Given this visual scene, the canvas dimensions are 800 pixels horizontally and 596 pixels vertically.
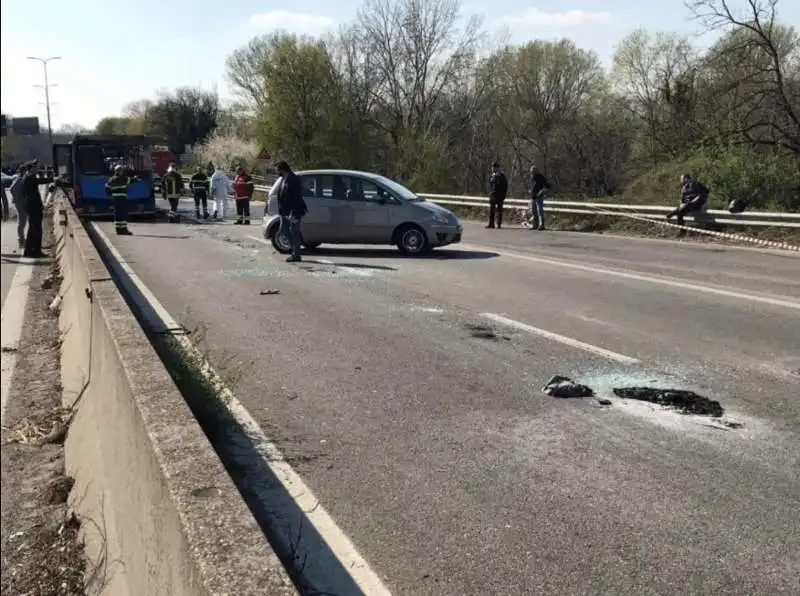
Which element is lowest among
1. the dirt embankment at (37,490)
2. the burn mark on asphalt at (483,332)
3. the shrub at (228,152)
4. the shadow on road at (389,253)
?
the dirt embankment at (37,490)

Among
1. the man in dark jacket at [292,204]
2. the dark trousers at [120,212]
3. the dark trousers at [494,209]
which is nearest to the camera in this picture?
the man in dark jacket at [292,204]

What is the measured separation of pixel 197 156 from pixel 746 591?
3131 inches

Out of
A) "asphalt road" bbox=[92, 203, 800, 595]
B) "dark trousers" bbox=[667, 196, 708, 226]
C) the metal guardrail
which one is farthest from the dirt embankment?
"dark trousers" bbox=[667, 196, 708, 226]

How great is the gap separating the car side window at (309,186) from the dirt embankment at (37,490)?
8.07m

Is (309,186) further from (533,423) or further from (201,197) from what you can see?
(201,197)

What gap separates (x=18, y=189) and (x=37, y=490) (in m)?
13.4

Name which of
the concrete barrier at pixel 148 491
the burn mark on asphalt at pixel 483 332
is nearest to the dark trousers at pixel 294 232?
the burn mark on asphalt at pixel 483 332

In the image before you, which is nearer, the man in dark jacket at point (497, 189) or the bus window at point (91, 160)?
the man in dark jacket at point (497, 189)

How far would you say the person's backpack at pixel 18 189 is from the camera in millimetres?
16875

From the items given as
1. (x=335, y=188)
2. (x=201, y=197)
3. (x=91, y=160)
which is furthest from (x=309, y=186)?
(x=201, y=197)

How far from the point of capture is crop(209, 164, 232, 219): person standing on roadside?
2948 cm

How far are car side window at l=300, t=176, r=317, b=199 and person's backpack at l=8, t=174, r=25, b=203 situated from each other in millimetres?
5611

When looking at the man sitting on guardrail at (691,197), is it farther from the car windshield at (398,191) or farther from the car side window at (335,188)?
the car side window at (335,188)

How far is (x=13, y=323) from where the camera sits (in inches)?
432
